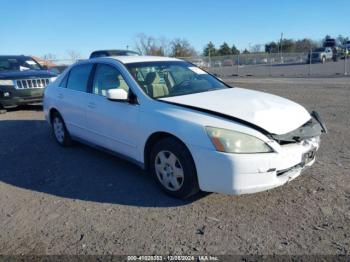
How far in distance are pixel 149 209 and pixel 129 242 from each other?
64cm

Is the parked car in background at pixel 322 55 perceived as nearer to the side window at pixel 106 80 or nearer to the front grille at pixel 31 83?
the front grille at pixel 31 83

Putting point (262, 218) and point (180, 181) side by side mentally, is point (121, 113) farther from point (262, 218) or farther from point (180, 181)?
point (262, 218)

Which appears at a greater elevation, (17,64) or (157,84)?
(17,64)

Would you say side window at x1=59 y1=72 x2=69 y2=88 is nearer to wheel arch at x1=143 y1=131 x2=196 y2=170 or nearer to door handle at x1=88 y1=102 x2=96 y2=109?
door handle at x1=88 y1=102 x2=96 y2=109

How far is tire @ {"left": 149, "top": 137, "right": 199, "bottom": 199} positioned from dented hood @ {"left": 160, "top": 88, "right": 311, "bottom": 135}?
1.69ft

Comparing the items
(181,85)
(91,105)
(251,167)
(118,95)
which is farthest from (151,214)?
(91,105)

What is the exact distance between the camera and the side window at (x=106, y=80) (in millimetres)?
4614

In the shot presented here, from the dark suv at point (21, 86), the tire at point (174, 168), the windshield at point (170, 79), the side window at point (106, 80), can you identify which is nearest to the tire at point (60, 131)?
the side window at point (106, 80)

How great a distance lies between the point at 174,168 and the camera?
370 centimetres

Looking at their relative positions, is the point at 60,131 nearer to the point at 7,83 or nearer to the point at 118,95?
the point at 118,95

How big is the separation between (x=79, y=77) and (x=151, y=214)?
2.86 metres

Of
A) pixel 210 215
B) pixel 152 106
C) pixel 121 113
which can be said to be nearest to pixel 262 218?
pixel 210 215

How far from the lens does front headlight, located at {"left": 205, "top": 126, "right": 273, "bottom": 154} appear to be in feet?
10.6

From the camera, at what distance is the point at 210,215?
136 inches
